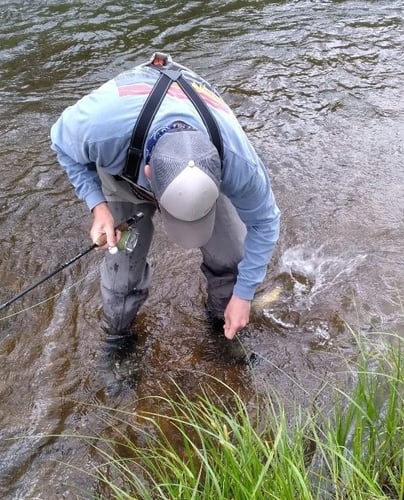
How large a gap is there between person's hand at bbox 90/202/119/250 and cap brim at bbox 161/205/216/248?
1.50 feet

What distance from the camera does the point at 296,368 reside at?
10.7ft

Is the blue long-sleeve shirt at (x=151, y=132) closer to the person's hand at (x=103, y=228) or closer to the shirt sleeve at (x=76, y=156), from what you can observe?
the shirt sleeve at (x=76, y=156)

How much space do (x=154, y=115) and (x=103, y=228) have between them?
664 mm

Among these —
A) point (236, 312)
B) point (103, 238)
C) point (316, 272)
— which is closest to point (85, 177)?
point (103, 238)

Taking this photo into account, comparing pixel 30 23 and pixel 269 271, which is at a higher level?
pixel 30 23

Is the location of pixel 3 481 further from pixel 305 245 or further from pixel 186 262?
pixel 305 245

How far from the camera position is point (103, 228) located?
8.65 ft

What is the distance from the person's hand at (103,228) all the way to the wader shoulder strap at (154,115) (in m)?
0.33

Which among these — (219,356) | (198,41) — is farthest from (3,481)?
(198,41)

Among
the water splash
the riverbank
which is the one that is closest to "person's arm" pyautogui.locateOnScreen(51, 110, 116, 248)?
the riverbank

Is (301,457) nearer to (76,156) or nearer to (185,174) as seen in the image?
(185,174)

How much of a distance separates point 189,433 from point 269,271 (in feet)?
4.61

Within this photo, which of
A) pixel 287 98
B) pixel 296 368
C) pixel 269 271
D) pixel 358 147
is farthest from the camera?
pixel 287 98

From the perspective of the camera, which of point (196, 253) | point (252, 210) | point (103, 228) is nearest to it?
point (252, 210)
